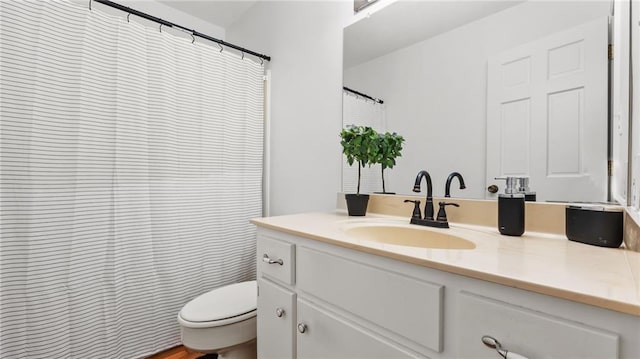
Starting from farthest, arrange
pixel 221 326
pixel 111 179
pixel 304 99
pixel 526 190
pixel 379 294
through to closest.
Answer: pixel 304 99
pixel 111 179
pixel 221 326
pixel 526 190
pixel 379 294

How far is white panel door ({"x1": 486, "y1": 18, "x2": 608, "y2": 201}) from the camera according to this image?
2.89 ft

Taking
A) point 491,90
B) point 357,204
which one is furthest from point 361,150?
point 491,90

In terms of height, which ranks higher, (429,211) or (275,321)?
(429,211)

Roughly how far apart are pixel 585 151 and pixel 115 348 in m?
2.19

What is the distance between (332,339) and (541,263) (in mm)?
581

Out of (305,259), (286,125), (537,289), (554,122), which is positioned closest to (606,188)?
(554,122)

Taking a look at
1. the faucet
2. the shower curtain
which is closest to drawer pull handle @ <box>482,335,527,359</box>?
the faucet

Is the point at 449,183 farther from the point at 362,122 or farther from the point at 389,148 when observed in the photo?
the point at 362,122

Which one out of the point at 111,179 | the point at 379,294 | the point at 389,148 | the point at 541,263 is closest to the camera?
the point at 541,263

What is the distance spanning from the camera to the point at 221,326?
1243 millimetres

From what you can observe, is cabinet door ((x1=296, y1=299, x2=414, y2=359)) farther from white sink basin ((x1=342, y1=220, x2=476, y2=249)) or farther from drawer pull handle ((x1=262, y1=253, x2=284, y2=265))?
white sink basin ((x1=342, y1=220, x2=476, y2=249))

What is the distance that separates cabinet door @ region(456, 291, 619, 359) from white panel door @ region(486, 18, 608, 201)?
650mm

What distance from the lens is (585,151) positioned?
0.90m

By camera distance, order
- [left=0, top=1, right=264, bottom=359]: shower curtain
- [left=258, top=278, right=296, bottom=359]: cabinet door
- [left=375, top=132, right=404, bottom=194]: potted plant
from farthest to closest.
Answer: [left=375, top=132, right=404, bottom=194]: potted plant < [left=0, top=1, right=264, bottom=359]: shower curtain < [left=258, top=278, right=296, bottom=359]: cabinet door
